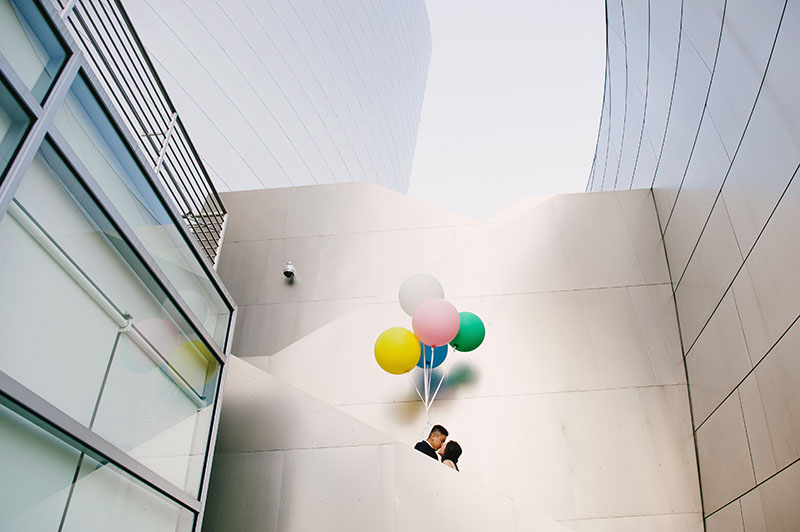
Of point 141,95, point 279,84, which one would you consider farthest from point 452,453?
point 279,84

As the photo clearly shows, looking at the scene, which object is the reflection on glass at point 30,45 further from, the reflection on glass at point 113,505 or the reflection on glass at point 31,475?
the reflection on glass at point 113,505

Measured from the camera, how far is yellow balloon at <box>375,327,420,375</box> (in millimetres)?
6625

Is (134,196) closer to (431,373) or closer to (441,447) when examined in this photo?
(441,447)

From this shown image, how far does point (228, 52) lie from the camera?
42.8 ft

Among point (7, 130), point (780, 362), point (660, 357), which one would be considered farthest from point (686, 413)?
point (7, 130)

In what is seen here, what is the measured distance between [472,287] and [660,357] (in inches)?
96.8

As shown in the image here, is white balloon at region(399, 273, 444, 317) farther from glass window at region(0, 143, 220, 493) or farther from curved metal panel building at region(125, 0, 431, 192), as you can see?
curved metal panel building at region(125, 0, 431, 192)

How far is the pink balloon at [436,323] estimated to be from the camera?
6.43 meters

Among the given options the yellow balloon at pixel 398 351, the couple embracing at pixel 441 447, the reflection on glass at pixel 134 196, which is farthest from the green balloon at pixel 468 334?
the reflection on glass at pixel 134 196

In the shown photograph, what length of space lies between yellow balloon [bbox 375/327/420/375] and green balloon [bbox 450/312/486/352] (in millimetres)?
524

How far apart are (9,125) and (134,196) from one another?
138 cm

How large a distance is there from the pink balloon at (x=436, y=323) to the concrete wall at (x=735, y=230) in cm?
257

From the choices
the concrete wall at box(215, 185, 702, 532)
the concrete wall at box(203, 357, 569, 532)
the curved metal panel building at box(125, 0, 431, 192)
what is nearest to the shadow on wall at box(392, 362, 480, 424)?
the concrete wall at box(215, 185, 702, 532)

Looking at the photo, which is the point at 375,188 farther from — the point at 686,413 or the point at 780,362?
the point at 780,362
